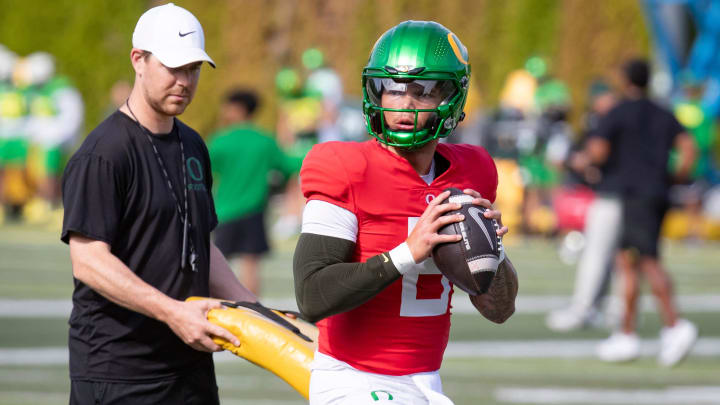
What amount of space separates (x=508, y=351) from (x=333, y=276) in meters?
5.76

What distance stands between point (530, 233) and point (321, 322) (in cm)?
1354

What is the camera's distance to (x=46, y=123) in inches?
693

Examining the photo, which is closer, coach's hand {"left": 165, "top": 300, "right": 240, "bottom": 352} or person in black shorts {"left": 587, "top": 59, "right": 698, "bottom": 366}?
coach's hand {"left": 165, "top": 300, "right": 240, "bottom": 352}

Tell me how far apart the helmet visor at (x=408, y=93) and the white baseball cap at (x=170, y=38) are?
88cm

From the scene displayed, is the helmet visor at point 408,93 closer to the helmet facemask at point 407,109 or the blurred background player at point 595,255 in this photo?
the helmet facemask at point 407,109

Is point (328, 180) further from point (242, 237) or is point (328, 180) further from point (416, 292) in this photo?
point (242, 237)

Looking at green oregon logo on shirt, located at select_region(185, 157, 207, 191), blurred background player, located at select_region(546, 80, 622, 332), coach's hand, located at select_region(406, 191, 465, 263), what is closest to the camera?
coach's hand, located at select_region(406, 191, 465, 263)

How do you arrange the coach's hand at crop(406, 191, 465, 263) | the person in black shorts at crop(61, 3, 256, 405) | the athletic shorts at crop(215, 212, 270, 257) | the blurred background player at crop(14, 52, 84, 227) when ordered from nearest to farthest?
the coach's hand at crop(406, 191, 465, 263)
the person in black shorts at crop(61, 3, 256, 405)
the athletic shorts at crop(215, 212, 270, 257)
the blurred background player at crop(14, 52, 84, 227)

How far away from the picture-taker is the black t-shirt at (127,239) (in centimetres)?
388

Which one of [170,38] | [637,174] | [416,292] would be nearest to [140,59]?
[170,38]

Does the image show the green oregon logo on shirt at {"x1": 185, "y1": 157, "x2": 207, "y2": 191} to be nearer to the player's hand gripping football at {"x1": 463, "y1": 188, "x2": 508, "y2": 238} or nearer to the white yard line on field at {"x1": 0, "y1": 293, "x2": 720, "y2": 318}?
the player's hand gripping football at {"x1": 463, "y1": 188, "x2": 508, "y2": 238}

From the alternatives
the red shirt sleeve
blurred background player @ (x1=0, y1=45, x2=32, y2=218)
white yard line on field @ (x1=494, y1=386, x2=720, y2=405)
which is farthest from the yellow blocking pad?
blurred background player @ (x1=0, y1=45, x2=32, y2=218)

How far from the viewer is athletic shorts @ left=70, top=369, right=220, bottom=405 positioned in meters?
3.97

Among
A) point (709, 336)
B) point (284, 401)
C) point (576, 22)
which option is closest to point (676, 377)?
point (709, 336)
